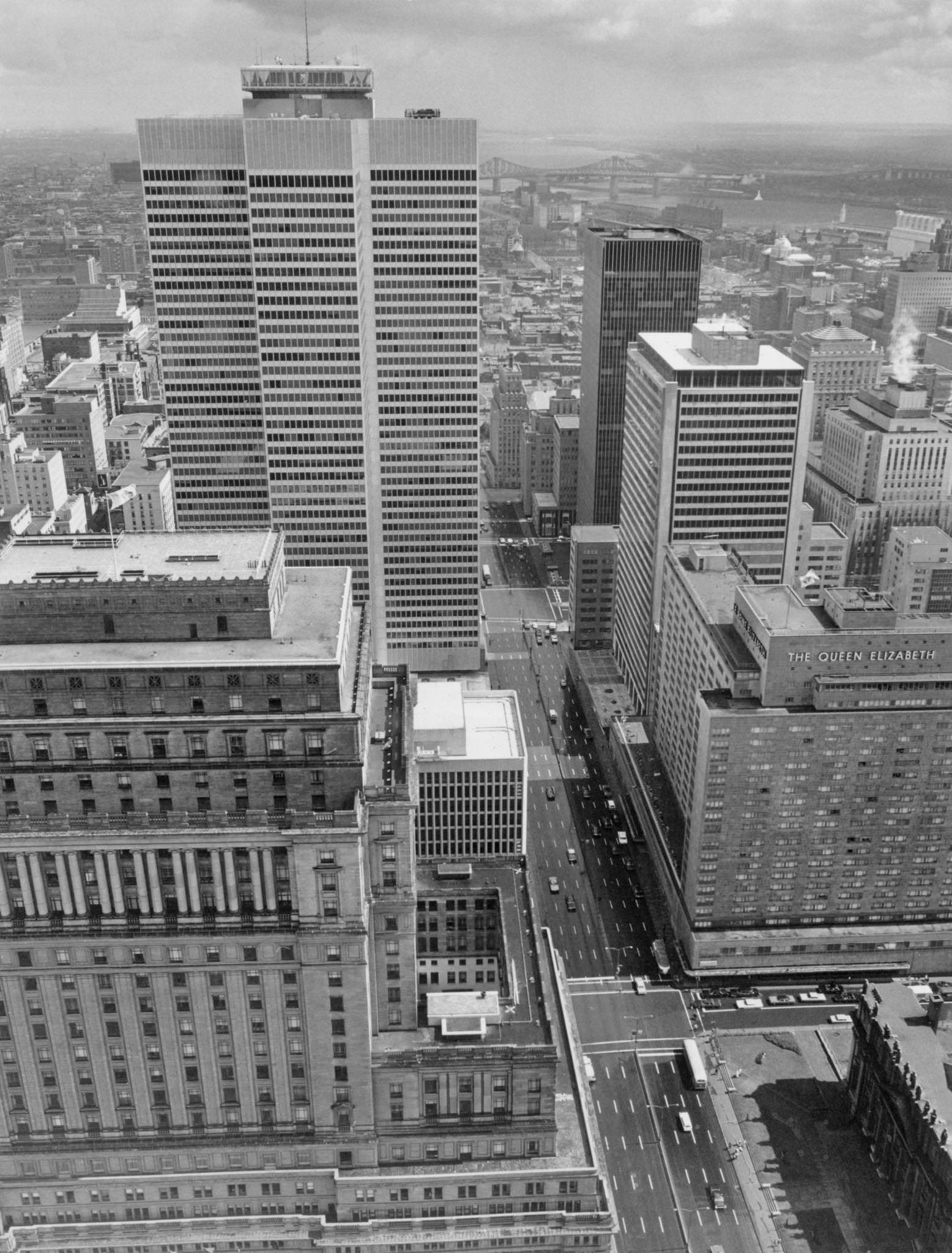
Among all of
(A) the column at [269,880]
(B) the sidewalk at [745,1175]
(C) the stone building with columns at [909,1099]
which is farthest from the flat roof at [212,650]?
(C) the stone building with columns at [909,1099]

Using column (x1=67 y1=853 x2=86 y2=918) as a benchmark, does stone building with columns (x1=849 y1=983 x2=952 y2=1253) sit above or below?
below

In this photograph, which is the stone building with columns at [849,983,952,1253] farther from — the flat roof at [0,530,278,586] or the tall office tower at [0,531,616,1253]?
the flat roof at [0,530,278,586]

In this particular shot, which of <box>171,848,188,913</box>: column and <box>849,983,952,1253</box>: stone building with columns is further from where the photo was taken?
<box>849,983,952,1253</box>: stone building with columns

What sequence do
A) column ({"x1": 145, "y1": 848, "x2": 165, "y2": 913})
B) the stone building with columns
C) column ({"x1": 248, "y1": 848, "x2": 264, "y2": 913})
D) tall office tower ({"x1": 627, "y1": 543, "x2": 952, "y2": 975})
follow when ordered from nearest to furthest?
column ({"x1": 145, "y1": 848, "x2": 165, "y2": 913})
column ({"x1": 248, "y1": 848, "x2": 264, "y2": 913})
the stone building with columns
tall office tower ({"x1": 627, "y1": 543, "x2": 952, "y2": 975})

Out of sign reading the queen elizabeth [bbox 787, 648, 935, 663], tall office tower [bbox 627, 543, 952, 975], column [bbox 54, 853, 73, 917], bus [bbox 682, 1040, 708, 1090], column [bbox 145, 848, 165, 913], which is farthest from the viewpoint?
tall office tower [bbox 627, 543, 952, 975]

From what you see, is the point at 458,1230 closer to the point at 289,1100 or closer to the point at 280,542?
the point at 289,1100

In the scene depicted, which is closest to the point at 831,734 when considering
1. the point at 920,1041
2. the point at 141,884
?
the point at 920,1041

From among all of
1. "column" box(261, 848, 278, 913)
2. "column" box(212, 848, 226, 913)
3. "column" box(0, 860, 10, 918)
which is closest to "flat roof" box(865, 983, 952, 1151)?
"column" box(261, 848, 278, 913)

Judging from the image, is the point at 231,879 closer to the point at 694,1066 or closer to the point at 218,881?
the point at 218,881
